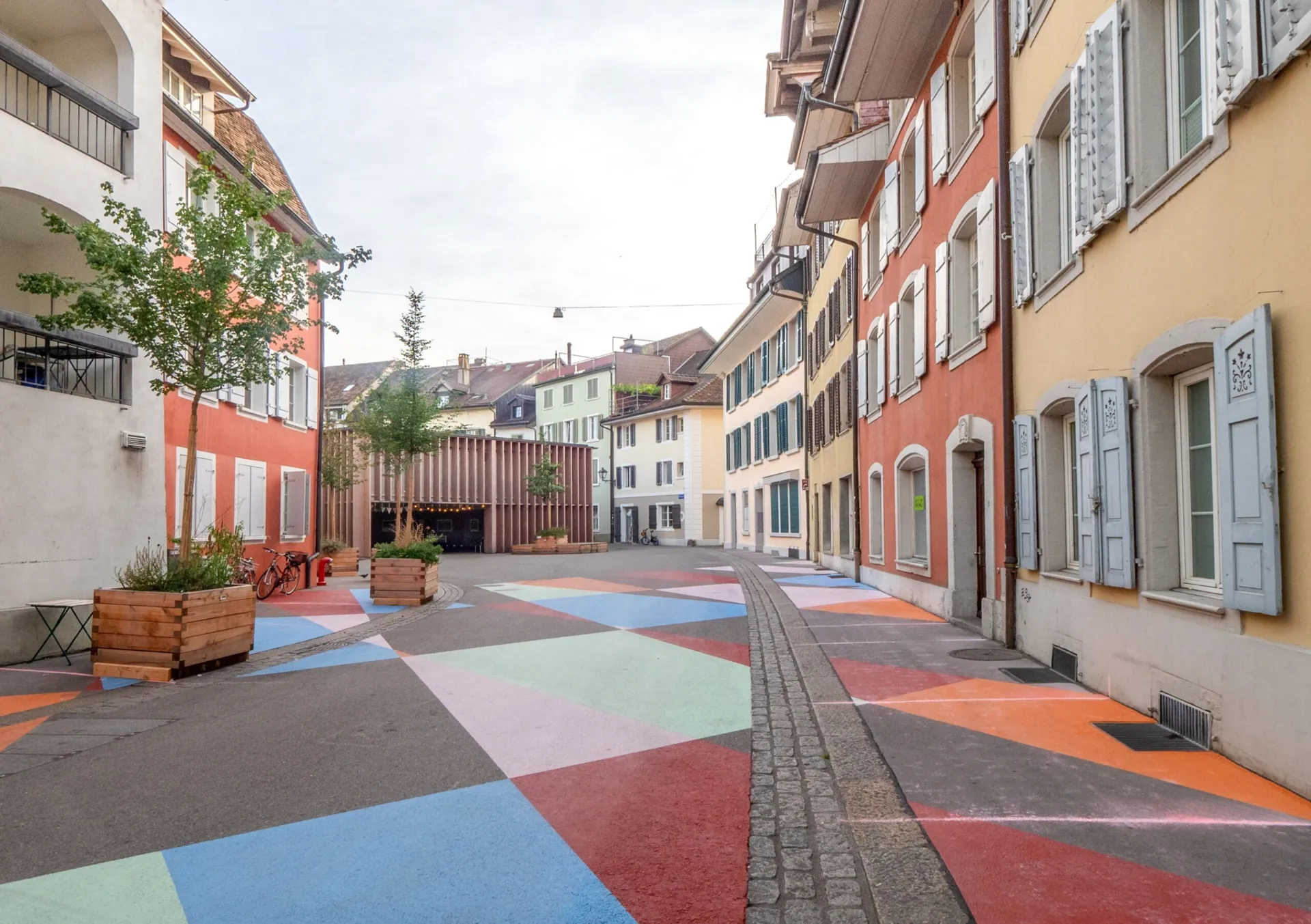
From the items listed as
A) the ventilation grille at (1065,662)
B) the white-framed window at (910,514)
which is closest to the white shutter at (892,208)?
the white-framed window at (910,514)

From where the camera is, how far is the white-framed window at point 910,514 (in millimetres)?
14828

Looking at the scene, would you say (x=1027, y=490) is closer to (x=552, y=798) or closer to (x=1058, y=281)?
(x=1058, y=281)

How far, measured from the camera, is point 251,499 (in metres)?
17.7

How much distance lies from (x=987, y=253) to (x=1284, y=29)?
17.8 ft

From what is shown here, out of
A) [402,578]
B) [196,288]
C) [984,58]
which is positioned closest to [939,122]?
[984,58]

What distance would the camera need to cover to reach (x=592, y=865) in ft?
12.7

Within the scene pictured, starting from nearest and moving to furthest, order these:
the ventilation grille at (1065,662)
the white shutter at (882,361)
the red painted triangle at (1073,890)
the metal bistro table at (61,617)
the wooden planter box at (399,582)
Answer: the red painted triangle at (1073,890) → the ventilation grille at (1065,662) → the metal bistro table at (61,617) → the wooden planter box at (399,582) → the white shutter at (882,361)

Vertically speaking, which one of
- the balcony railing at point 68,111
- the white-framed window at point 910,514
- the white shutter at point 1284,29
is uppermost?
the balcony railing at point 68,111

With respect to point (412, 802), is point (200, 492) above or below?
above

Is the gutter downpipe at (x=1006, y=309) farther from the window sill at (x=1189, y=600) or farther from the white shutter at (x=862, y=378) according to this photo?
the white shutter at (x=862, y=378)

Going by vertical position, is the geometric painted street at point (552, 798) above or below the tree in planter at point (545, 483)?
below

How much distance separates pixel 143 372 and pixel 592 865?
33.8 ft

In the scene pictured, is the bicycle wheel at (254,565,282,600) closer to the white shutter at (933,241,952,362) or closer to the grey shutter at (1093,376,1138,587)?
the white shutter at (933,241,952,362)

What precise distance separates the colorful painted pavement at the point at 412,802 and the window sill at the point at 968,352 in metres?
4.57
